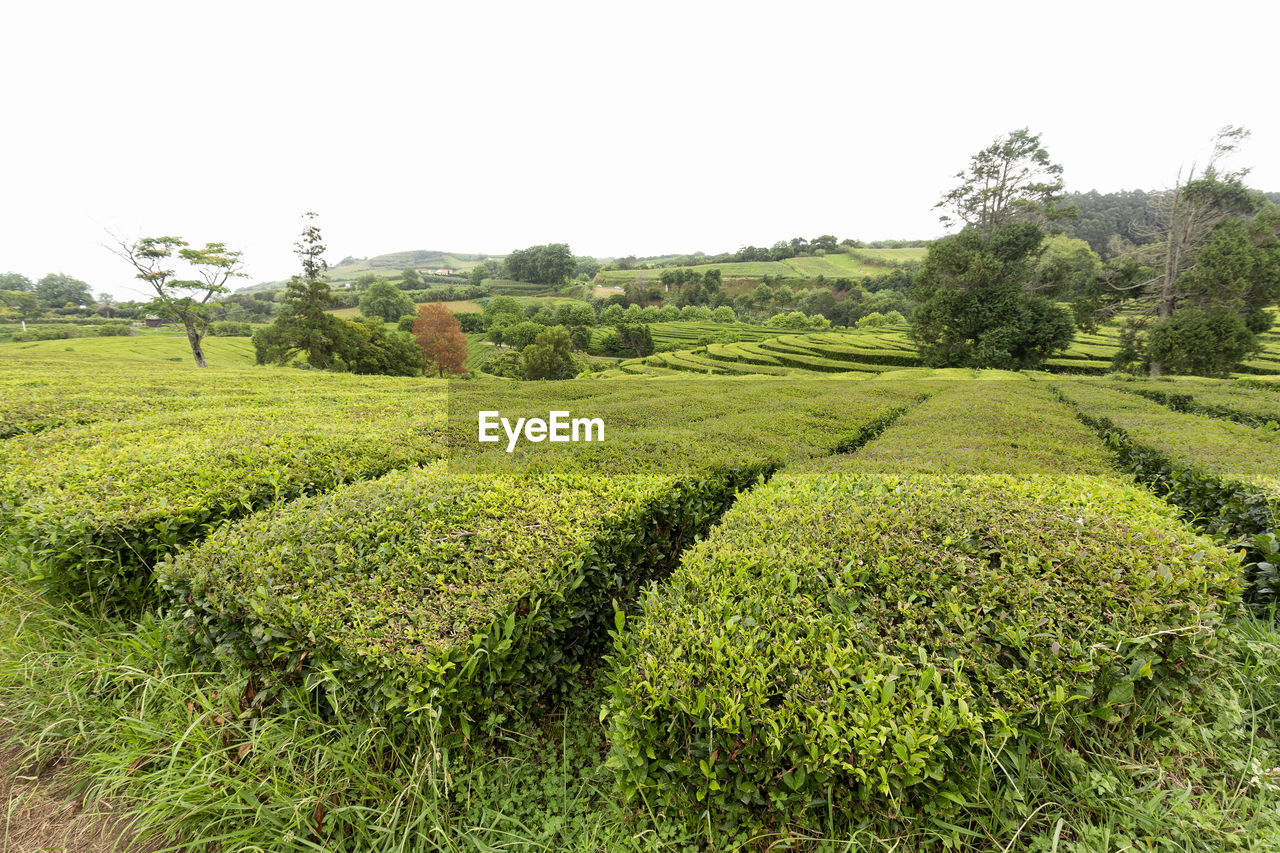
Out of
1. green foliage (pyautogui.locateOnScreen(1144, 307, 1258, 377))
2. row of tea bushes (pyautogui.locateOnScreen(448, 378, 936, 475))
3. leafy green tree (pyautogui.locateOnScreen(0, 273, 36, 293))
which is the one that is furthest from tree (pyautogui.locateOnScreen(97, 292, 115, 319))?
green foliage (pyautogui.locateOnScreen(1144, 307, 1258, 377))

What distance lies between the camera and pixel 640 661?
2.06 meters

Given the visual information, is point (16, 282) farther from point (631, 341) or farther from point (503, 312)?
point (631, 341)

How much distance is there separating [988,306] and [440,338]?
40.1 meters

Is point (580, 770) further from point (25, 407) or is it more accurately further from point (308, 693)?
point (25, 407)

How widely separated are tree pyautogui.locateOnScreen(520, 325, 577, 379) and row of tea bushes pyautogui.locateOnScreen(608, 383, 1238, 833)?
37.9 m

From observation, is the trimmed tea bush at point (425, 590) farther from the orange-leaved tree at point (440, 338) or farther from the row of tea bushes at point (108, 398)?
the orange-leaved tree at point (440, 338)

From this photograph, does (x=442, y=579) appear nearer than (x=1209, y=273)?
Yes

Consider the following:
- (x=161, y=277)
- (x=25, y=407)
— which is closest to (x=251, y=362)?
(x=161, y=277)

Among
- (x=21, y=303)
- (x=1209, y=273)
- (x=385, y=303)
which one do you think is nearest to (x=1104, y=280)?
(x=1209, y=273)

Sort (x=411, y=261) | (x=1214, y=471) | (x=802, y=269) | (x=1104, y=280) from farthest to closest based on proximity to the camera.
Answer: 1. (x=411, y=261)
2. (x=802, y=269)
3. (x=1104, y=280)
4. (x=1214, y=471)

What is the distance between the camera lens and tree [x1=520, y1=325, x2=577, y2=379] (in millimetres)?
39375

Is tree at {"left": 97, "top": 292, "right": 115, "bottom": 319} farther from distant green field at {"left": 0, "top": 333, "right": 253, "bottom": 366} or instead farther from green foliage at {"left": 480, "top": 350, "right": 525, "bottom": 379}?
green foliage at {"left": 480, "top": 350, "right": 525, "bottom": 379}

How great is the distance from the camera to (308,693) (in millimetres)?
2301

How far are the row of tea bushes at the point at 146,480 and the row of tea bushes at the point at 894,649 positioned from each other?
350cm
